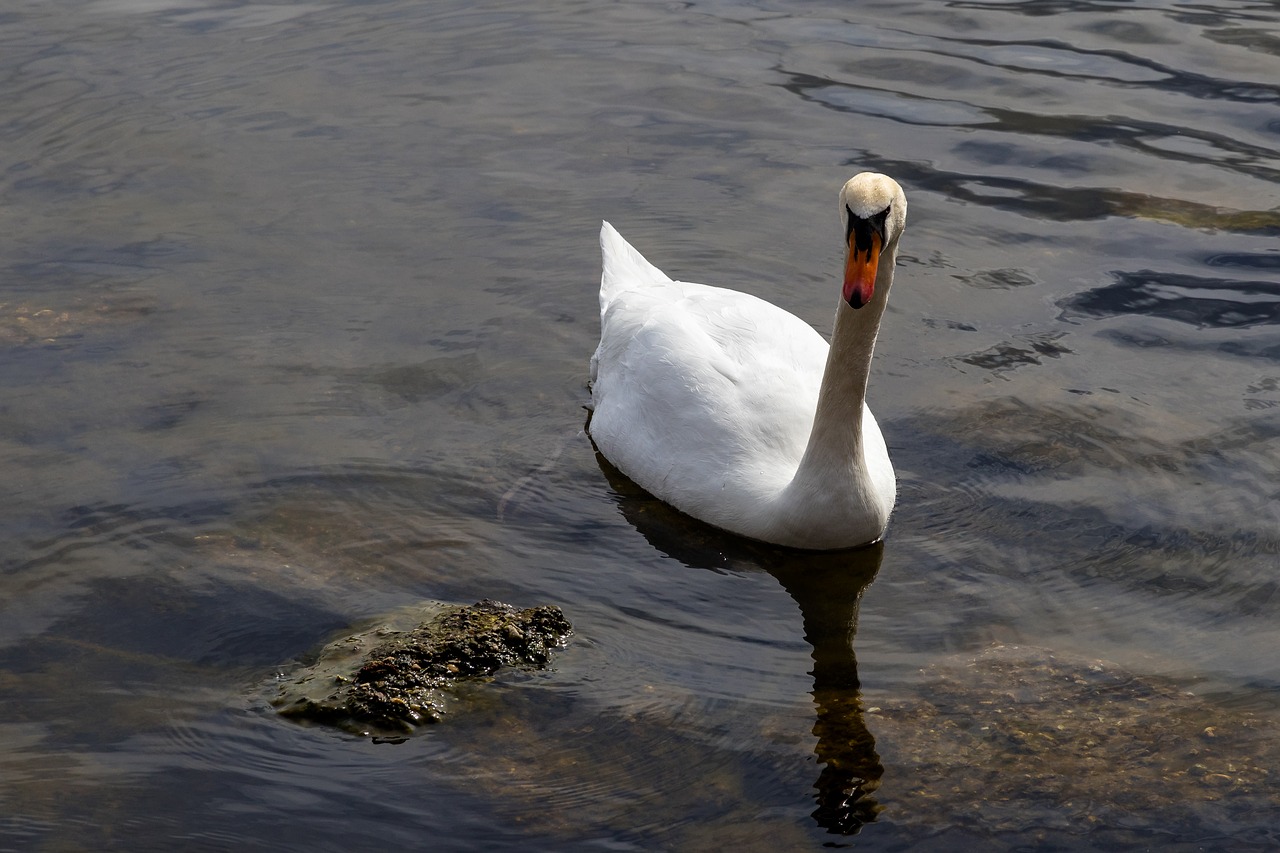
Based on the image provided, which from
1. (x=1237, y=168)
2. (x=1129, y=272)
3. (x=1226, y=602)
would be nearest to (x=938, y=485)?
(x=1226, y=602)

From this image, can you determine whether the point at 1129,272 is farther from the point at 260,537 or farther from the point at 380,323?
the point at 260,537

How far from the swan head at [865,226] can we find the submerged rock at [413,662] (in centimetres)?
203

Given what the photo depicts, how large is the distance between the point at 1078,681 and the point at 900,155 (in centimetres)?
705

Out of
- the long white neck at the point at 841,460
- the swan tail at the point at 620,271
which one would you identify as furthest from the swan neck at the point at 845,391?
the swan tail at the point at 620,271

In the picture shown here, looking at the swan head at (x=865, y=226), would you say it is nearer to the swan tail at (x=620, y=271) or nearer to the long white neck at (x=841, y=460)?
the long white neck at (x=841, y=460)

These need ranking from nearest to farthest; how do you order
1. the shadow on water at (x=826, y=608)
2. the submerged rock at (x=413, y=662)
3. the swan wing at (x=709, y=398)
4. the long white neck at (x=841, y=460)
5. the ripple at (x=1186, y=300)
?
the shadow on water at (x=826, y=608), the submerged rock at (x=413, y=662), the long white neck at (x=841, y=460), the swan wing at (x=709, y=398), the ripple at (x=1186, y=300)

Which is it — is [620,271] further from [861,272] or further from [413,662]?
[413,662]

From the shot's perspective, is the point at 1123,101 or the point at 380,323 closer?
the point at 380,323

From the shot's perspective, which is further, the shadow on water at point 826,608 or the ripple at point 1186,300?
the ripple at point 1186,300

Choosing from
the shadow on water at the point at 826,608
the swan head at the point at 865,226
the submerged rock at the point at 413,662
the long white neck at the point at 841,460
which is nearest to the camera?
the shadow on water at the point at 826,608

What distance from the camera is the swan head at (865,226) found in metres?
6.91

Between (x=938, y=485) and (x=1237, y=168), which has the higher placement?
(x=1237, y=168)

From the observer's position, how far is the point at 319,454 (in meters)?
8.66

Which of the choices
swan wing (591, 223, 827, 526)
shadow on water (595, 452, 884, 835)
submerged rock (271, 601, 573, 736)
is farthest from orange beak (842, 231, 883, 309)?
submerged rock (271, 601, 573, 736)
